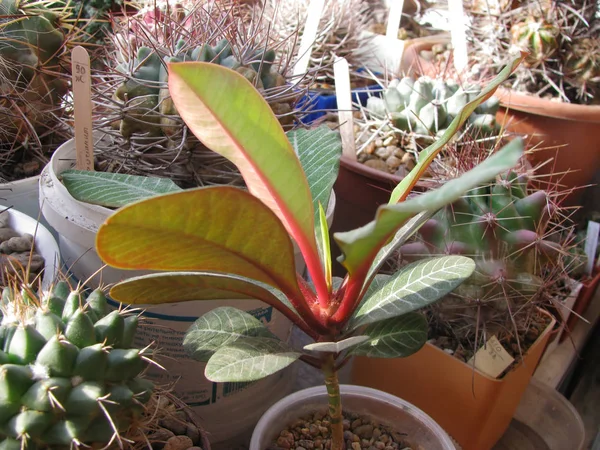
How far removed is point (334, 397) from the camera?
0.64m

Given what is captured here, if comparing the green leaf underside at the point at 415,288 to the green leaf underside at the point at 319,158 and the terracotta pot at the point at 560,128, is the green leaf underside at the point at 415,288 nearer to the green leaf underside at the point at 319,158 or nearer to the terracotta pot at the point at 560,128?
the green leaf underside at the point at 319,158

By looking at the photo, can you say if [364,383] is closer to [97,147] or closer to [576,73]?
[97,147]

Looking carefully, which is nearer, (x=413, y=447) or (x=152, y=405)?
(x=152, y=405)

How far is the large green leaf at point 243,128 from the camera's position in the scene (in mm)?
479

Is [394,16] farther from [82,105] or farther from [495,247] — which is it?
[82,105]

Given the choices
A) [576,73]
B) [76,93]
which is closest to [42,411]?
[76,93]

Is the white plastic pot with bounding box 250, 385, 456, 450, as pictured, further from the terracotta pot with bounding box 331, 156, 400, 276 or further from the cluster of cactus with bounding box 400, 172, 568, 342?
the terracotta pot with bounding box 331, 156, 400, 276

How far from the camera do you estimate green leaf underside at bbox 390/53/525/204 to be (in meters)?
0.55

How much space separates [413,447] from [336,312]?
0.29 m

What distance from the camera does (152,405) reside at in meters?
0.61

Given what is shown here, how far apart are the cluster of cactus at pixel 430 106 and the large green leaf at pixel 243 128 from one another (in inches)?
30.4

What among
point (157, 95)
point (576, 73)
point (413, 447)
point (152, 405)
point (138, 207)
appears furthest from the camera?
point (576, 73)

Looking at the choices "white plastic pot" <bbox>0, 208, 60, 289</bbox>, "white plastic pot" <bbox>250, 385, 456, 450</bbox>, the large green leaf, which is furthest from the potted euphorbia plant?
"white plastic pot" <bbox>0, 208, 60, 289</bbox>

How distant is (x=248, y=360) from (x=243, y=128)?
225mm
